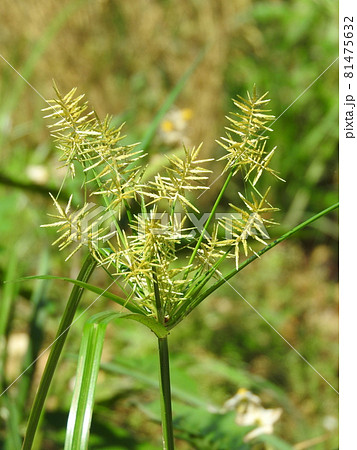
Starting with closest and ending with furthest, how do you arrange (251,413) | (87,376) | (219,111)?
(87,376) → (251,413) → (219,111)

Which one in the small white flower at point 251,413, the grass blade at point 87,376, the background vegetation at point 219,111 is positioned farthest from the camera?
the background vegetation at point 219,111

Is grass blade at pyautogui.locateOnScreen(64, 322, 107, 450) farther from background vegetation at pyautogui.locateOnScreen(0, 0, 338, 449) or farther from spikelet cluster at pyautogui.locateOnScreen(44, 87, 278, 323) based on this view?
Result: background vegetation at pyautogui.locateOnScreen(0, 0, 338, 449)

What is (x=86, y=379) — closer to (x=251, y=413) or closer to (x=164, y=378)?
(x=164, y=378)

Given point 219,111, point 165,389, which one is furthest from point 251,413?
point 219,111

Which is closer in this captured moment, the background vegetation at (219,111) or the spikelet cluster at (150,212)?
the spikelet cluster at (150,212)

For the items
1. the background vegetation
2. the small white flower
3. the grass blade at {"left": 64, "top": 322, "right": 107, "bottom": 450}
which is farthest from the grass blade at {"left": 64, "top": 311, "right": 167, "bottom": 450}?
the background vegetation

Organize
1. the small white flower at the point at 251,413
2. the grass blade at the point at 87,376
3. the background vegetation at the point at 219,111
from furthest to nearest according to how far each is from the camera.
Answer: the background vegetation at the point at 219,111 < the small white flower at the point at 251,413 < the grass blade at the point at 87,376

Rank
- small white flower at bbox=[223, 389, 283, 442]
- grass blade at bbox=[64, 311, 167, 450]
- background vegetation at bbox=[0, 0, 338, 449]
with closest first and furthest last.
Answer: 1. grass blade at bbox=[64, 311, 167, 450]
2. small white flower at bbox=[223, 389, 283, 442]
3. background vegetation at bbox=[0, 0, 338, 449]

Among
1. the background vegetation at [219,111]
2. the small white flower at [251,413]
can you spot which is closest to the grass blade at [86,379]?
the small white flower at [251,413]

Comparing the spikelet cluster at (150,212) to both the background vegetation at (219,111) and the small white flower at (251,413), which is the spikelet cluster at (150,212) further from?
the background vegetation at (219,111)

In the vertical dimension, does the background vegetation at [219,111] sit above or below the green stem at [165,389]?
above
